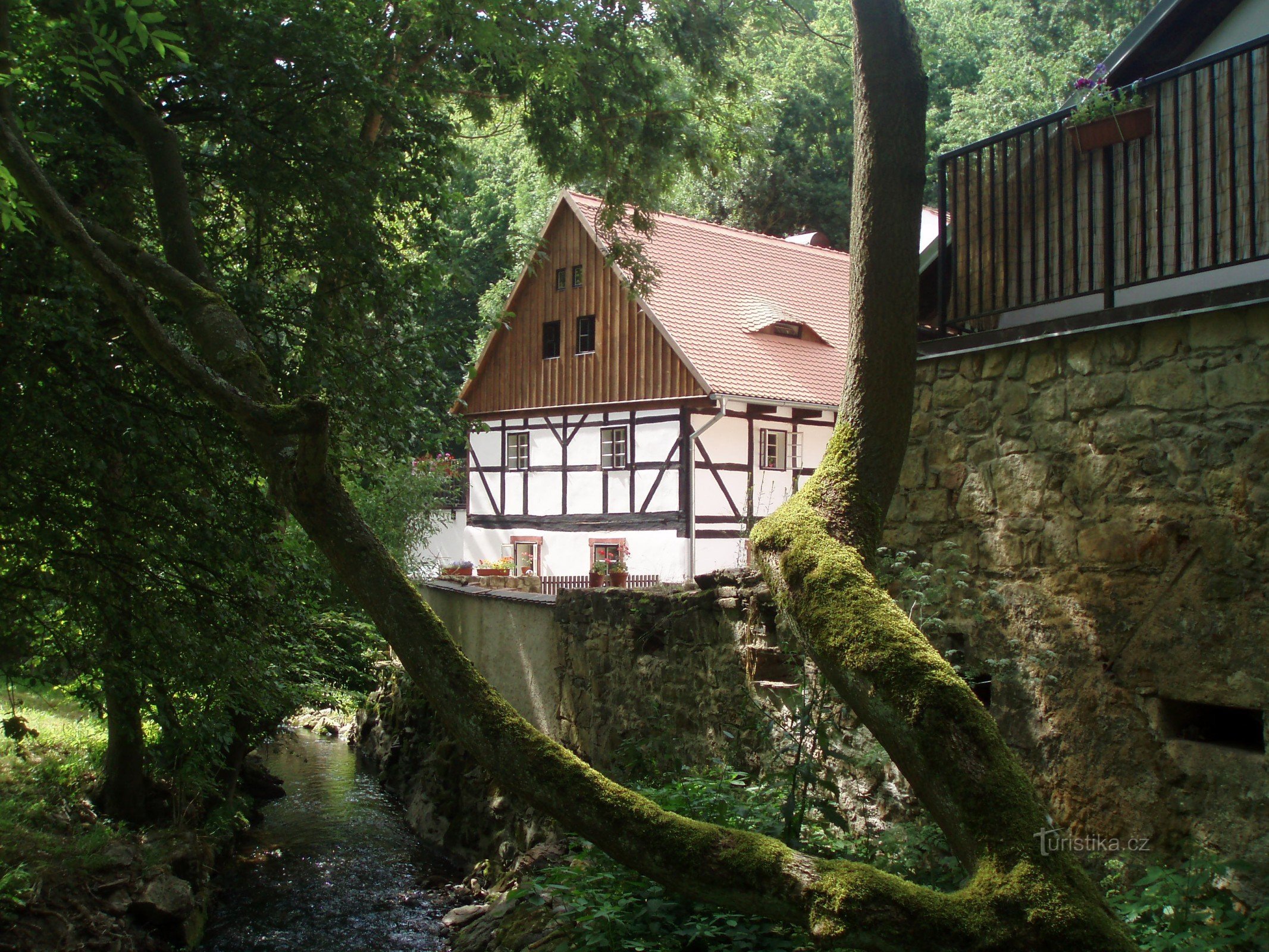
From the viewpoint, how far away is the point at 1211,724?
3.73 meters

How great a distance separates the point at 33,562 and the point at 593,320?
1261 cm

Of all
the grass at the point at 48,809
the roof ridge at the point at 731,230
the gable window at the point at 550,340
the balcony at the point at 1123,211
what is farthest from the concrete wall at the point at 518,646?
the roof ridge at the point at 731,230

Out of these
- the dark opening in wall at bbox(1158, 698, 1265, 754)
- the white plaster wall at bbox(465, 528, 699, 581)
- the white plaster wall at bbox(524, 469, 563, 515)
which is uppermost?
the white plaster wall at bbox(524, 469, 563, 515)

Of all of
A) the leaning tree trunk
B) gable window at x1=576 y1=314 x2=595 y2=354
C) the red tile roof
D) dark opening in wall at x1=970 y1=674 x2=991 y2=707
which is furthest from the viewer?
gable window at x1=576 y1=314 x2=595 y2=354

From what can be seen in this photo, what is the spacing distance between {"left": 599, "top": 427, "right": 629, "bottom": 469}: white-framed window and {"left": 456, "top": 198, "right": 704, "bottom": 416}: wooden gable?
52 cm

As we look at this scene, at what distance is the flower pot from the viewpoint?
412 cm

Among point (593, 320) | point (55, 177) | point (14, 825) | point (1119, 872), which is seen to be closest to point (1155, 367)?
point (1119, 872)

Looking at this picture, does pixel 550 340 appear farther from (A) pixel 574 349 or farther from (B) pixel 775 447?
(B) pixel 775 447

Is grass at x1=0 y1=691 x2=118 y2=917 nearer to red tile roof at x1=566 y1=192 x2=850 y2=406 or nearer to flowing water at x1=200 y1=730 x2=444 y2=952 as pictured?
flowing water at x1=200 y1=730 x2=444 y2=952

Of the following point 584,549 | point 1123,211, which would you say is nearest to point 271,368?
point 1123,211

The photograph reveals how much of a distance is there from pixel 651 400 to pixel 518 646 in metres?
7.73

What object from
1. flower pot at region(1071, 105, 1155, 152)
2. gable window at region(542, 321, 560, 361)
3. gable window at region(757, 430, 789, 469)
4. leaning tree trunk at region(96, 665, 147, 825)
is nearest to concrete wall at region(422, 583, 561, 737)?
leaning tree trunk at region(96, 665, 147, 825)

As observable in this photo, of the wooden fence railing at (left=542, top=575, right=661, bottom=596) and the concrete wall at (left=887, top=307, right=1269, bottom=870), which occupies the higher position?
the concrete wall at (left=887, top=307, right=1269, bottom=870)

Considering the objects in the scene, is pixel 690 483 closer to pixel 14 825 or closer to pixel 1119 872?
pixel 14 825
